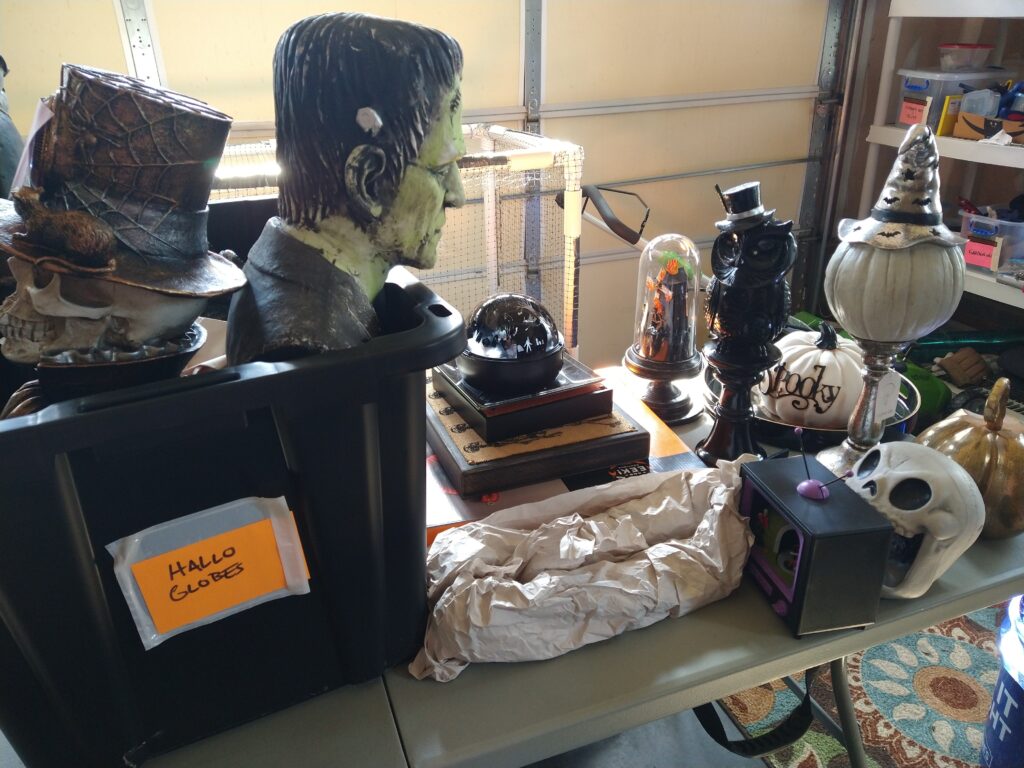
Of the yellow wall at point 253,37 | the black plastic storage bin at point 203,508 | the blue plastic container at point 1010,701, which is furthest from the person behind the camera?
the yellow wall at point 253,37

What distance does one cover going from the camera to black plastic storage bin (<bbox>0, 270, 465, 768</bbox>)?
43 centimetres

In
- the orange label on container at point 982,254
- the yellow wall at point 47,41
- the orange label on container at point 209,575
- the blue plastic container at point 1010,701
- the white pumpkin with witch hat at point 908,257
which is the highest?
the yellow wall at point 47,41

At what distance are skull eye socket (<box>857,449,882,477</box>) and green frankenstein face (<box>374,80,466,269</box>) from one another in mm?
474

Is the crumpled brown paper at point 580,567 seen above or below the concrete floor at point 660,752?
above

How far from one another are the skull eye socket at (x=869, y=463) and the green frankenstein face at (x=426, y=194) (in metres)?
0.47

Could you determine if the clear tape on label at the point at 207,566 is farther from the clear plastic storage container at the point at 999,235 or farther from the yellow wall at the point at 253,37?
the clear plastic storage container at the point at 999,235

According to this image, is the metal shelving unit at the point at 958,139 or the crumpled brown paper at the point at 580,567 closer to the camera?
the crumpled brown paper at the point at 580,567

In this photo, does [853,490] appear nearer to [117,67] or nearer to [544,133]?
[544,133]

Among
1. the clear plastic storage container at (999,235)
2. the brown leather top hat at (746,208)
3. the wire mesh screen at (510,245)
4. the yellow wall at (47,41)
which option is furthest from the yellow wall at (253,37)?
the brown leather top hat at (746,208)

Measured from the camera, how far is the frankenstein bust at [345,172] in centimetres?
54

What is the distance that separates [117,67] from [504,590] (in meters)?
1.88

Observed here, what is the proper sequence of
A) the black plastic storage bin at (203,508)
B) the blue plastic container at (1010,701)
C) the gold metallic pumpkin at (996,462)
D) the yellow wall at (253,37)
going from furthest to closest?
1. the yellow wall at (253,37)
2. the blue plastic container at (1010,701)
3. the gold metallic pumpkin at (996,462)
4. the black plastic storage bin at (203,508)

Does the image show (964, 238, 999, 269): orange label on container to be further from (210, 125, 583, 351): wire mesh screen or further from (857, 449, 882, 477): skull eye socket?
(857, 449, 882, 477): skull eye socket

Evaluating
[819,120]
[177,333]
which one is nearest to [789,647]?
[177,333]
